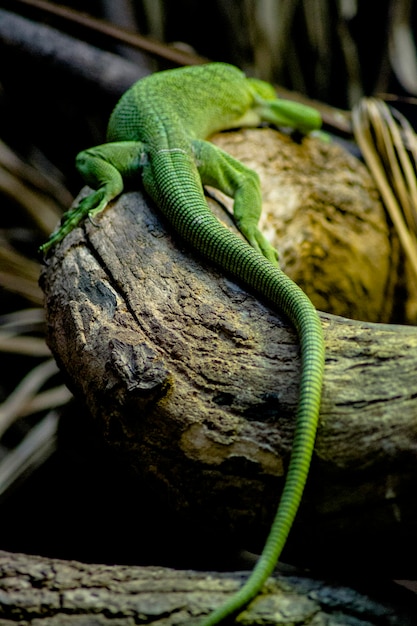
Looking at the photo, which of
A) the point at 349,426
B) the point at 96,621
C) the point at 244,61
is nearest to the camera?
the point at 96,621

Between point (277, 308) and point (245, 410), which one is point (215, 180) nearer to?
point (277, 308)

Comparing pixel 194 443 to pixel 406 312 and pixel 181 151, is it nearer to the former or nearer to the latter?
pixel 181 151

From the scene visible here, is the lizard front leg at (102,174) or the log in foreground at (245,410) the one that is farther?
the lizard front leg at (102,174)

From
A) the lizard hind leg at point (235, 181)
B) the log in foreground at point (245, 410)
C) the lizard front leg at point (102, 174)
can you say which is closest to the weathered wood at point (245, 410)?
the log in foreground at point (245, 410)

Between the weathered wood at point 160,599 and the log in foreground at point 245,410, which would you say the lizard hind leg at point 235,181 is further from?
the weathered wood at point 160,599

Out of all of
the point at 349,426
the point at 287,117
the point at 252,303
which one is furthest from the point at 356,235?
the point at 349,426

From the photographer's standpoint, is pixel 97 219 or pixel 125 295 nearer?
pixel 125 295

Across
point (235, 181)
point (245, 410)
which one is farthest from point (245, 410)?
point (235, 181)

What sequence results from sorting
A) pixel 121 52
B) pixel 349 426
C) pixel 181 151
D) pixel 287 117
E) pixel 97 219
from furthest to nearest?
pixel 121 52, pixel 287 117, pixel 181 151, pixel 97 219, pixel 349 426
